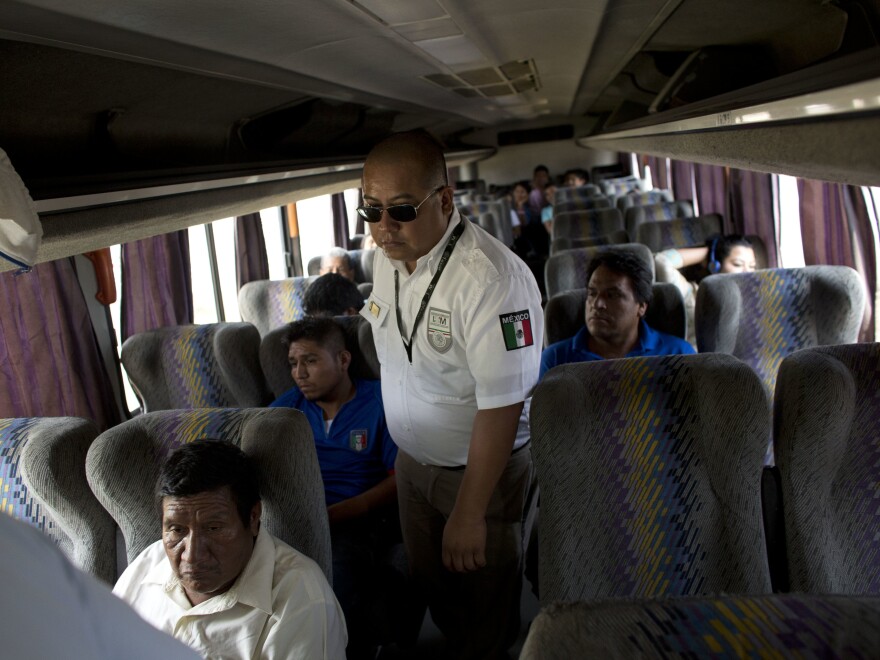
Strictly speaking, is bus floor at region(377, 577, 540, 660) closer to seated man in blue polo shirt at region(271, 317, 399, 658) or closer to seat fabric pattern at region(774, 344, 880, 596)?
seated man in blue polo shirt at region(271, 317, 399, 658)

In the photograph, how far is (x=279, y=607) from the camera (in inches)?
64.5

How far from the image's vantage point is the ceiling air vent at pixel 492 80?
13.0ft

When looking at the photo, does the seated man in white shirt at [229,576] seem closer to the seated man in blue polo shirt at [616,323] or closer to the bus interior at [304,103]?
the bus interior at [304,103]

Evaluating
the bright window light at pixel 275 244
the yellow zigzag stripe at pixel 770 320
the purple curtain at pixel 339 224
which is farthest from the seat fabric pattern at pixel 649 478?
the purple curtain at pixel 339 224

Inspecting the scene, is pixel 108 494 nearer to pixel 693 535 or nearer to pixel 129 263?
pixel 693 535

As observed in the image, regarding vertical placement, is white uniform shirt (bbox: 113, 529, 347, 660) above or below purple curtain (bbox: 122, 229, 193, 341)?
below

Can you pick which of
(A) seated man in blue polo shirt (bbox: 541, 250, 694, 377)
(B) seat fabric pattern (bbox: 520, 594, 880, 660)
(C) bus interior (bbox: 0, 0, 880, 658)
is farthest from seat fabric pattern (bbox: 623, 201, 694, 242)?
(B) seat fabric pattern (bbox: 520, 594, 880, 660)

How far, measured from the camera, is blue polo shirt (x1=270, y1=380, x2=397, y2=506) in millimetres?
2553

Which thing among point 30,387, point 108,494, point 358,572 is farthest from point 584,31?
point 30,387

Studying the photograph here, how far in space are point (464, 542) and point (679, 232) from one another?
4437mm

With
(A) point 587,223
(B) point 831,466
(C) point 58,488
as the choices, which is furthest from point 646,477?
(A) point 587,223

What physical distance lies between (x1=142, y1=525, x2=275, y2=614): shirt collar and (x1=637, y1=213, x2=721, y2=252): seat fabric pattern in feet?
15.0

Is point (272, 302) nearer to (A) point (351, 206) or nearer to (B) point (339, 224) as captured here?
(B) point (339, 224)

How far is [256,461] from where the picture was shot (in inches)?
68.8
